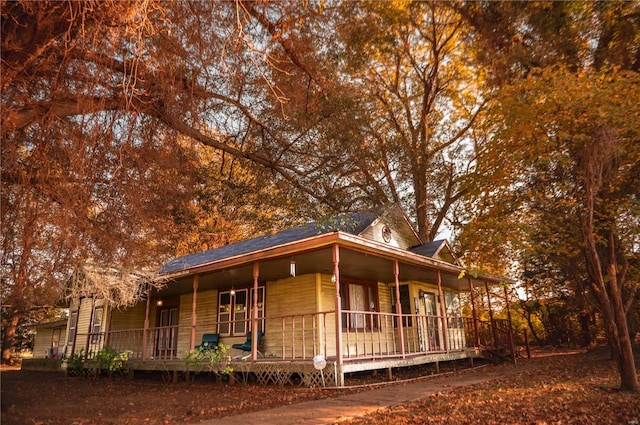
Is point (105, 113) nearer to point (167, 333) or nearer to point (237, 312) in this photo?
point (237, 312)

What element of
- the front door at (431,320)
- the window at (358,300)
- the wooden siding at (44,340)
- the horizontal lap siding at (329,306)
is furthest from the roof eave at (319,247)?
the wooden siding at (44,340)

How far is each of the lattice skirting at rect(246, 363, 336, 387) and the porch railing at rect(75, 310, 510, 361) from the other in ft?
1.16

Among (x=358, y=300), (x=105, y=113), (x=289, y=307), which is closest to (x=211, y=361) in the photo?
(x=289, y=307)

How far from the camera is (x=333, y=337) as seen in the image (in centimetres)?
1398

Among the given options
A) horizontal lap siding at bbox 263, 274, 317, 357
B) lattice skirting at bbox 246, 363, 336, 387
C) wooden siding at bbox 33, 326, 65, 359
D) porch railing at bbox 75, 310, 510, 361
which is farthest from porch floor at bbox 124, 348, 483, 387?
wooden siding at bbox 33, 326, 65, 359

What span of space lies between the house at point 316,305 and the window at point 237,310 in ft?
0.12

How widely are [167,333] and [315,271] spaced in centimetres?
763

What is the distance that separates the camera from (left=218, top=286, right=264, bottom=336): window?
1534 centimetres

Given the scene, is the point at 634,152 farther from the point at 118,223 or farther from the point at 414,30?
the point at 414,30

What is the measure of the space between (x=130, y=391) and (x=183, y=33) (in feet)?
32.2

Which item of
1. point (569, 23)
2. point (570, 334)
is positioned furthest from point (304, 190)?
point (570, 334)

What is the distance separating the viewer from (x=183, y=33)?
22.6 ft

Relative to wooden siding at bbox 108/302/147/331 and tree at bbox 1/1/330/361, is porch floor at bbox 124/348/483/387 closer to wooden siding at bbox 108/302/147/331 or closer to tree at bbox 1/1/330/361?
tree at bbox 1/1/330/361

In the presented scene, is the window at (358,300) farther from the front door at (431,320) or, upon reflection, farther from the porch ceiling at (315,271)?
the front door at (431,320)
